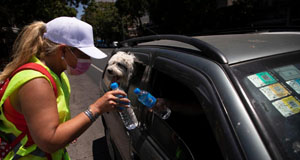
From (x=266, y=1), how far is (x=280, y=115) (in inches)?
934

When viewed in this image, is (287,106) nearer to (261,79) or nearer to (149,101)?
(261,79)

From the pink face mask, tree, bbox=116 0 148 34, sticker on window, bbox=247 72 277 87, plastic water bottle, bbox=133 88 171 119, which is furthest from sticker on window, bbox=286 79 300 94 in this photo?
tree, bbox=116 0 148 34

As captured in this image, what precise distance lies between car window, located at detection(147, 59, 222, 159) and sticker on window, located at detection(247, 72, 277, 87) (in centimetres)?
35

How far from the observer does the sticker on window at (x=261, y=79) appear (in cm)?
107

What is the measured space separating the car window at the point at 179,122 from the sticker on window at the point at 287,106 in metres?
0.46

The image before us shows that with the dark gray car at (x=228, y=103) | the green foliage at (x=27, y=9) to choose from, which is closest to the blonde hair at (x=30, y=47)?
the dark gray car at (x=228, y=103)

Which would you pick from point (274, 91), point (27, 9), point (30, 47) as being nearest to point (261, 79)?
→ point (274, 91)

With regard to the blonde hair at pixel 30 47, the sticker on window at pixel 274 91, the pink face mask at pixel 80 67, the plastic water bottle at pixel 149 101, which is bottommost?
the plastic water bottle at pixel 149 101

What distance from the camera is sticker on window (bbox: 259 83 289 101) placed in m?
1.05

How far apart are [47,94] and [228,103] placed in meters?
1.01

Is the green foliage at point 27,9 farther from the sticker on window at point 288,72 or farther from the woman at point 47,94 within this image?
the sticker on window at point 288,72

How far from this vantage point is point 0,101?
1.23m

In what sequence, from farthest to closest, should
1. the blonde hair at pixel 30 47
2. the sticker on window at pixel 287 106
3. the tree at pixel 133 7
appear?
1. the tree at pixel 133 7
2. the blonde hair at pixel 30 47
3. the sticker on window at pixel 287 106

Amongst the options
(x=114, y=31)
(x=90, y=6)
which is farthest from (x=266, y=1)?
(x=114, y=31)
